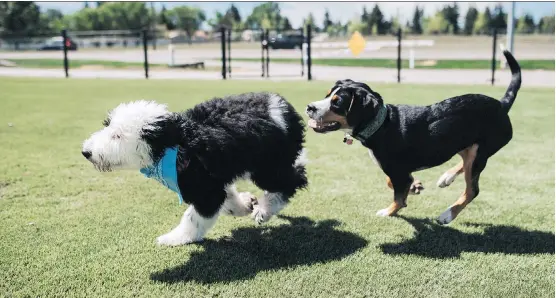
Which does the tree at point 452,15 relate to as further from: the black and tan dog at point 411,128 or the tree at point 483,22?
the black and tan dog at point 411,128

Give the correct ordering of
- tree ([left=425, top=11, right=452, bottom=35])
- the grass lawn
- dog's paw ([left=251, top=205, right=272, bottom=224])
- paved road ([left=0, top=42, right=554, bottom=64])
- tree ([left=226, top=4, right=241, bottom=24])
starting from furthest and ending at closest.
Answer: tree ([left=226, top=4, right=241, bottom=24]), tree ([left=425, top=11, right=452, bottom=35]), paved road ([left=0, top=42, right=554, bottom=64]), dog's paw ([left=251, top=205, right=272, bottom=224]), the grass lawn

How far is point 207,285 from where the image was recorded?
3016mm

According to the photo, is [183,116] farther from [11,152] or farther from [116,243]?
[11,152]

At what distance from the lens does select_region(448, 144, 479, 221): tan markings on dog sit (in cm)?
402

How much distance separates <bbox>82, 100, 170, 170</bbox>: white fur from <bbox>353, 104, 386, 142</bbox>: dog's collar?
4.82 ft

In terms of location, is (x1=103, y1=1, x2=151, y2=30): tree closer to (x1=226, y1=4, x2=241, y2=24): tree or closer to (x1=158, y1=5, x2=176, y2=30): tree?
(x1=158, y1=5, x2=176, y2=30): tree

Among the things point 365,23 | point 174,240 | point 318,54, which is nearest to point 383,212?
point 174,240

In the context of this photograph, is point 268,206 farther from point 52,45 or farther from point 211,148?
point 52,45

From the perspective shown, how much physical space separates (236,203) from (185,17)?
372 ft

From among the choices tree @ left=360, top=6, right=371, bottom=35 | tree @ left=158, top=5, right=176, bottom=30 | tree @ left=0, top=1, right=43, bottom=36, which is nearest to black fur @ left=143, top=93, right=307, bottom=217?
tree @ left=0, top=1, right=43, bottom=36

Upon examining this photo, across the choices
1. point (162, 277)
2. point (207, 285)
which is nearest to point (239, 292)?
point (207, 285)

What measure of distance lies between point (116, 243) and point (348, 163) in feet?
10.9

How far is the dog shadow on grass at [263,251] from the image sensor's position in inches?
125

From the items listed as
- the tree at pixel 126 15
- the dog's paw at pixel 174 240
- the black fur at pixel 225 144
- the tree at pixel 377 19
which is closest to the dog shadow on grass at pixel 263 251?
the dog's paw at pixel 174 240
